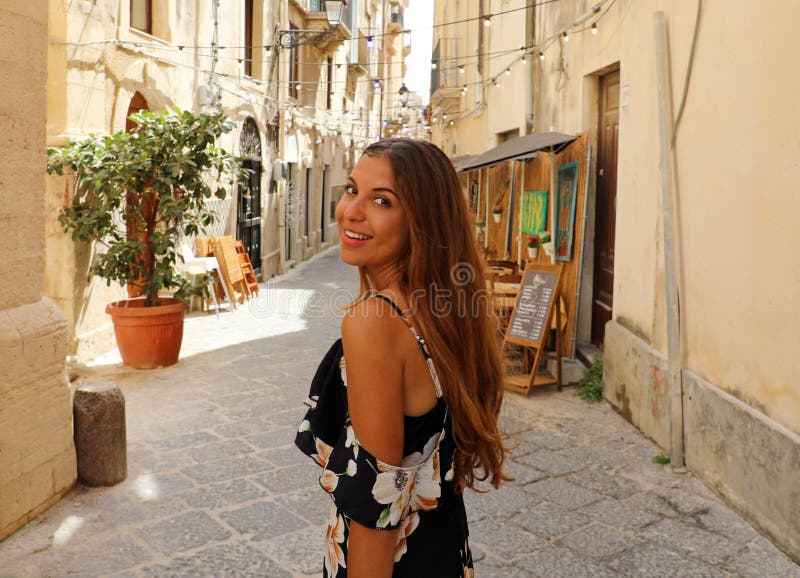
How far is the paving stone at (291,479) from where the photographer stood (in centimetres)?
441

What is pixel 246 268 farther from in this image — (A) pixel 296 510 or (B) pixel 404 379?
(B) pixel 404 379

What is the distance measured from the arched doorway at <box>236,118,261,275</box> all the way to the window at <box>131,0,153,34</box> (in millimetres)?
3676

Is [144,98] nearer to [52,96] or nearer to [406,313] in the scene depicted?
[52,96]

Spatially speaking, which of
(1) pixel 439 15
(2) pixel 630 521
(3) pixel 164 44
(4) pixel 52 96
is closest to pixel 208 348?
(4) pixel 52 96

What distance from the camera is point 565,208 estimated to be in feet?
24.8

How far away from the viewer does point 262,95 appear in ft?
46.8

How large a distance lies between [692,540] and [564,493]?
797mm

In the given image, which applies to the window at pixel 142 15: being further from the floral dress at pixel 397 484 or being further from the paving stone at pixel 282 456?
the floral dress at pixel 397 484

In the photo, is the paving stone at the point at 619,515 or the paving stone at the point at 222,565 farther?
the paving stone at the point at 619,515

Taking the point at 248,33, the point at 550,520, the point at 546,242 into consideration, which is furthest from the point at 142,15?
the point at 550,520

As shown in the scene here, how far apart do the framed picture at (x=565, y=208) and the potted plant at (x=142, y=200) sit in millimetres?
3384

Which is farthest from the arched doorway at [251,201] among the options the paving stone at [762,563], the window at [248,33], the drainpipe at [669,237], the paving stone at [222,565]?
the paving stone at [762,563]

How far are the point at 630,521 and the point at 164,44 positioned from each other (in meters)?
7.89

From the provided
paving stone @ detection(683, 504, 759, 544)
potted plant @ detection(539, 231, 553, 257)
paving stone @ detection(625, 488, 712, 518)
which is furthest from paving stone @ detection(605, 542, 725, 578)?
potted plant @ detection(539, 231, 553, 257)
